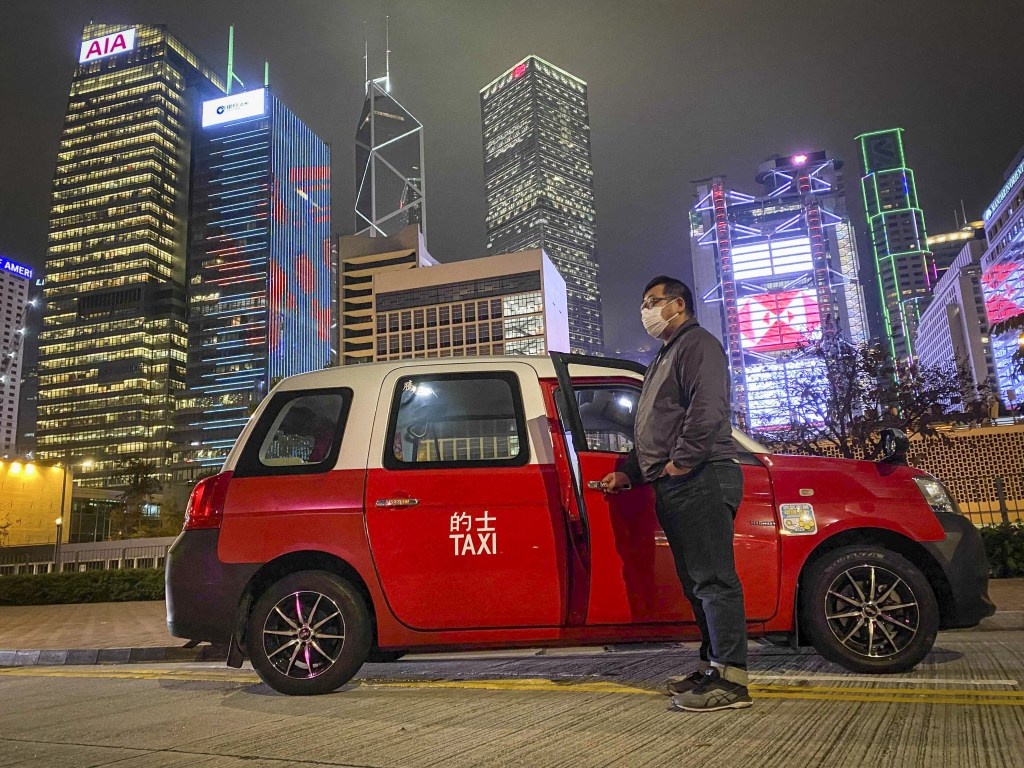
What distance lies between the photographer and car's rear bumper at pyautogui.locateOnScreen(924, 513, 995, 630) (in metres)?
3.83

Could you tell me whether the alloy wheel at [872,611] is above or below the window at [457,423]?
below

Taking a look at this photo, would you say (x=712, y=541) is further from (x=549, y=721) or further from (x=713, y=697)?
(x=549, y=721)

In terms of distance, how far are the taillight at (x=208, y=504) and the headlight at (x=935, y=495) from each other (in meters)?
4.00

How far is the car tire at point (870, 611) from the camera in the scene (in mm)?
3711

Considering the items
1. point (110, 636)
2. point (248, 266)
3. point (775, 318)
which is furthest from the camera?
point (248, 266)

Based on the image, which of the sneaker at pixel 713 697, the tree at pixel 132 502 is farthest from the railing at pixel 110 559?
the tree at pixel 132 502

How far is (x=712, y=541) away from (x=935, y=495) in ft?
Answer: 5.54

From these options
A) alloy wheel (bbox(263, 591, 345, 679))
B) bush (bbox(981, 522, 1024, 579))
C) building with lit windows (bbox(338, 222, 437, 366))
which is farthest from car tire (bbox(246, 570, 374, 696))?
building with lit windows (bbox(338, 222, 437, 366))

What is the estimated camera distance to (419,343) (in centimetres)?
13175

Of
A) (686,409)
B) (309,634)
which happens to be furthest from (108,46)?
(686,409)

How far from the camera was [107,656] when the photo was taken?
A: 23.2ft

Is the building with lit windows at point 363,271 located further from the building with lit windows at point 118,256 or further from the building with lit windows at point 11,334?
the building with lit windows at point 11,334

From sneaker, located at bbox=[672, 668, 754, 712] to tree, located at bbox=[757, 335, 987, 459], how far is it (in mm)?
23138

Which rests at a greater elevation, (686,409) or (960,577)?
(686,409)
